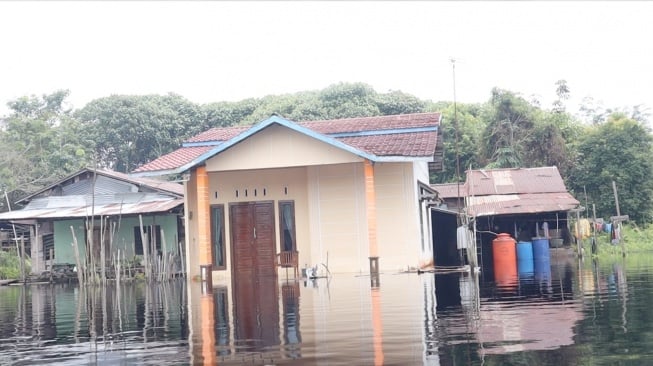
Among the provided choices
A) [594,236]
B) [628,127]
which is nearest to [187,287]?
[594,236]

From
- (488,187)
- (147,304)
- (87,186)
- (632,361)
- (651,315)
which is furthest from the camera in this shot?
(488,187)

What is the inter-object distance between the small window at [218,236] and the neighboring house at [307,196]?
0.03 metres

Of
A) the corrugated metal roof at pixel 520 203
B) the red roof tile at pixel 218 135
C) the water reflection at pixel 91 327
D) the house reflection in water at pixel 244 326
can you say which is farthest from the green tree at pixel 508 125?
the water reflection at pixel 91 327

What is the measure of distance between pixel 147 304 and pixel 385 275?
741 centimetres

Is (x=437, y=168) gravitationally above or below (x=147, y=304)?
above

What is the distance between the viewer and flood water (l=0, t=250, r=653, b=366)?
20.9 feet

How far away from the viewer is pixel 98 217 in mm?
24609

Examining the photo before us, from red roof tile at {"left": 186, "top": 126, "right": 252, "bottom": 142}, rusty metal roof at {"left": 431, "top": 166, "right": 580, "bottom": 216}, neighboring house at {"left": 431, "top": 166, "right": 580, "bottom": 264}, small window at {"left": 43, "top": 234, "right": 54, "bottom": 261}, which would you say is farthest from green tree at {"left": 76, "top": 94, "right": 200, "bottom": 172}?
red roof tile at {"left": 186, "top": 126, "right": 252, "bottom": 142}

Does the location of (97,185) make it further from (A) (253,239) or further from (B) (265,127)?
(B) (265,127)

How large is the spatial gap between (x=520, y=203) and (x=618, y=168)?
10.0 metres

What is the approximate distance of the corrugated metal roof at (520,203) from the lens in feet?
80.5

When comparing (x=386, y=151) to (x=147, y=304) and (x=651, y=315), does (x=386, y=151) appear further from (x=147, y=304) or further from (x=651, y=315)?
(x=651, y=315)

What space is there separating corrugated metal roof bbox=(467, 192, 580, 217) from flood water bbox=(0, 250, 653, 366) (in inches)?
369

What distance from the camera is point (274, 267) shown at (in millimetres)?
21234
